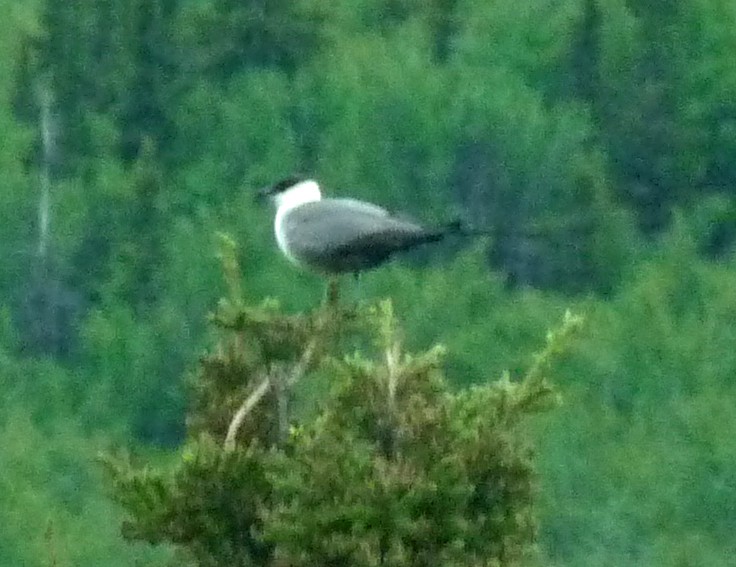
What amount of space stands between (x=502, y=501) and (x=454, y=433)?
14 centimetres

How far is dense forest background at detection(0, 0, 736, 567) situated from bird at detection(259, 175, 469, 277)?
62.5ft

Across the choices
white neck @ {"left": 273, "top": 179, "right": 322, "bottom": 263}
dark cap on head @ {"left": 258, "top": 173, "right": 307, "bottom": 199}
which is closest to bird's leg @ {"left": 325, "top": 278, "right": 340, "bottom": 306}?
white neck @ {"left": 273, "top": 179, "right": 322, "bottom": 263}

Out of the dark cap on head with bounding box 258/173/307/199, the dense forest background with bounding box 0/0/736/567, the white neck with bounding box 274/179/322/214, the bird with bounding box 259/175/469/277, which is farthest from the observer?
the dense forest background with bounding box 0/0/736/567

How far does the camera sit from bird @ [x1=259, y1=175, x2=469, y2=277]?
516cm

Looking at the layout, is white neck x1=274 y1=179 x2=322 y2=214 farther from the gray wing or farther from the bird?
the gray wing

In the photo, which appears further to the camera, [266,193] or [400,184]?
[400,184]

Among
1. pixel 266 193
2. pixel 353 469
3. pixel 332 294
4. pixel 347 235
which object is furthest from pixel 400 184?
pixel 353 469

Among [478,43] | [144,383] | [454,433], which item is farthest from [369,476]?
[478,43]

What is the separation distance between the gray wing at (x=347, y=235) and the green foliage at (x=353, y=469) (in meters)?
1.41

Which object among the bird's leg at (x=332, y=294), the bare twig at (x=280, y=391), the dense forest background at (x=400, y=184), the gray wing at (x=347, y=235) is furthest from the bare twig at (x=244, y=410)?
the dense forest background at (x=400, y=184)

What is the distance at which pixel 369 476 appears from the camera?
3.33m

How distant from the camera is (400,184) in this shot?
32.2 metres

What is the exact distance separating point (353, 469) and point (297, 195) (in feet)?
9.43

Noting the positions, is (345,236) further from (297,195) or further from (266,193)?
(266,193)
